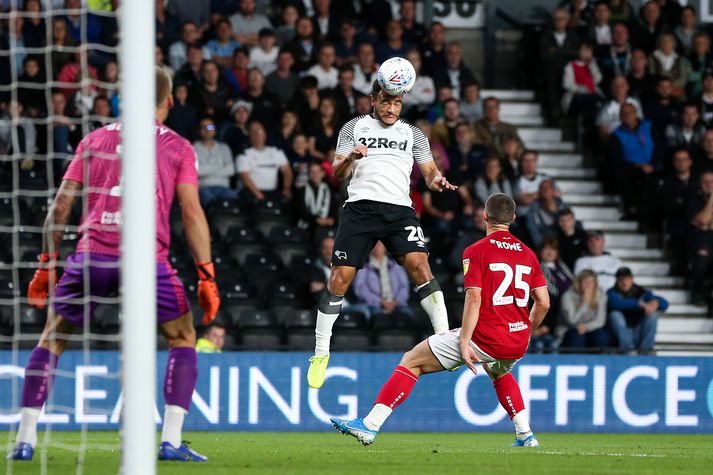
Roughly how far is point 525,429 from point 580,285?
6.34 metres

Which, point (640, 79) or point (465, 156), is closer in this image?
point (465, 156)

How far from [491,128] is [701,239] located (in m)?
3.17

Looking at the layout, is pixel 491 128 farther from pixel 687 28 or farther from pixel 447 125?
pixel 687 28

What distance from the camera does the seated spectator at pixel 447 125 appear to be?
58.7 ft

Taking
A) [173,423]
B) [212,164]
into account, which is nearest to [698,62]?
[212,164]

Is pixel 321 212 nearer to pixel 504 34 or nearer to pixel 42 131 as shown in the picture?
pixel 42 131

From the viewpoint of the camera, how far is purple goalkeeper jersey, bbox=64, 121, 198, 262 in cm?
774

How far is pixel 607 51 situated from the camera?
20.7 m

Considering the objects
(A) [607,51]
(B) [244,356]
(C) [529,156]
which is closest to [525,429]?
(B) [244,356]

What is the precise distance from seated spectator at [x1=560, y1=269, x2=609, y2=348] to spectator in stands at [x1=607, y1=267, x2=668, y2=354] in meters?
0.18

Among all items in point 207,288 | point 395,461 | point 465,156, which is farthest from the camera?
point 465,156

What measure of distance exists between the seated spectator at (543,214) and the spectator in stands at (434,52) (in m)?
2.56

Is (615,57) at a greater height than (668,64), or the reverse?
(615,57)

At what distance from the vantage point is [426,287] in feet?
33.1
